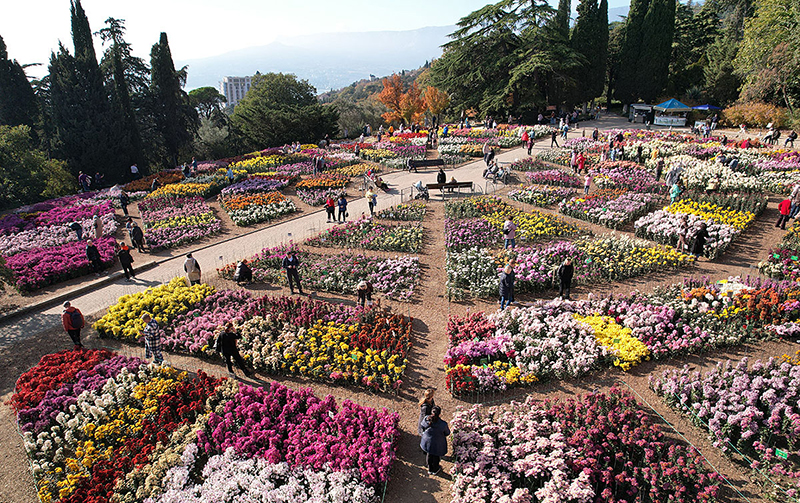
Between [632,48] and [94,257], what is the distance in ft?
163

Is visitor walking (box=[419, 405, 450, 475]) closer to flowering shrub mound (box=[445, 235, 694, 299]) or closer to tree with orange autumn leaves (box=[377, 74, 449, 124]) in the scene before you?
flowering shrub mound (box=[445, 235, 694, 299])

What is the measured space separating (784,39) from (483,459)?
3577 cm

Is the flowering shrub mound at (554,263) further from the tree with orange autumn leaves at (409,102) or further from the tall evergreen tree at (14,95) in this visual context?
the tree with orange autumn leaves at (409,102)

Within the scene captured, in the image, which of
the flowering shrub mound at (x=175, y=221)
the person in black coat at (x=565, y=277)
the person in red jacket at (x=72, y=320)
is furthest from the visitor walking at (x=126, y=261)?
the person in black coat at (x=565, y=277)

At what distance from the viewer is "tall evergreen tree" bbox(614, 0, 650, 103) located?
4403cm

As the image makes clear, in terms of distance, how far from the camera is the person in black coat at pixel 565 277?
→ 468 inches

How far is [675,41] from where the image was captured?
49.7 metres

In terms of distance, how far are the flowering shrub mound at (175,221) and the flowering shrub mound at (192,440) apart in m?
9.22

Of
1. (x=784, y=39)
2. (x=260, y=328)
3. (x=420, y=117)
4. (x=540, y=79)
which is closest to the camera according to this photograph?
(x=260, y=328)

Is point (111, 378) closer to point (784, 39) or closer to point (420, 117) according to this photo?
point (784, 39)

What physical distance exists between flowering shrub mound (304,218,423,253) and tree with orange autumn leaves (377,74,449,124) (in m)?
40.3

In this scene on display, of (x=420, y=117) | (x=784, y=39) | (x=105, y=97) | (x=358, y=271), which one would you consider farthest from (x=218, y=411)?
(x=420, y=117)

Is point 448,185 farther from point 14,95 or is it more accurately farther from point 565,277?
point 14,95

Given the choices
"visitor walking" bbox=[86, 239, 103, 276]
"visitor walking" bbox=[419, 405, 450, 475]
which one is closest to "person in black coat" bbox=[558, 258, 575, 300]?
"visitor walking" bbox=[419, 405, 450, 475]
